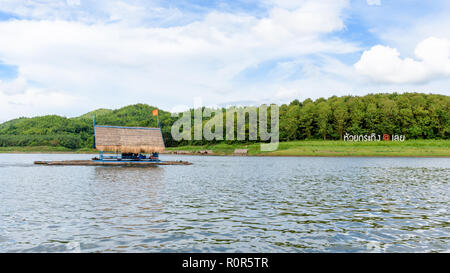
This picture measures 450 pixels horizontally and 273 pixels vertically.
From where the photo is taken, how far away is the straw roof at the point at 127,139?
71.9m

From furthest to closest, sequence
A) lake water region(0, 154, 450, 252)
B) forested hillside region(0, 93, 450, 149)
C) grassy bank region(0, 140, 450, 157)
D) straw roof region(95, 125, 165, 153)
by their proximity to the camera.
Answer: forested hillside region(0, 93, 450, 149)
grassy bank region(0, 140, 450, 157)
straw roof region(95, 125, 165, 153)
lake water region(0, 154, 450, 252)

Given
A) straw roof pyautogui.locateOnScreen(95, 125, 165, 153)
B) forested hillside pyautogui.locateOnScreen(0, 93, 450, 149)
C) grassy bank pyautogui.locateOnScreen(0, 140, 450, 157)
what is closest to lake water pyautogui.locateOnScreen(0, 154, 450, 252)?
straw roof pyautogui.locateOnScreen(95, 125, 165, 153)

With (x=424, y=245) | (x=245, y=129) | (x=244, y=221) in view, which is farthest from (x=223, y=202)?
(x=245, y=129)

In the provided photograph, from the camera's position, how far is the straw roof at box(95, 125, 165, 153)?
236 ft

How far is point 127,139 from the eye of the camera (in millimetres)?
74500

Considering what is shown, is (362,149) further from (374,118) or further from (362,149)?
(374,118)

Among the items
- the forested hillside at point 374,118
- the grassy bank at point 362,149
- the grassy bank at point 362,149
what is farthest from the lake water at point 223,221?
the forested hillside at point 374,118

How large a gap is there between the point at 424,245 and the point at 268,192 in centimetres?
1683

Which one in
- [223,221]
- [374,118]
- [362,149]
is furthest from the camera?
[374,118]

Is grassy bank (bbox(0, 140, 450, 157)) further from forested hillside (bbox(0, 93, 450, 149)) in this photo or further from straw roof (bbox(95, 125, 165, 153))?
straw roof (bbox(95, 125, 165, 153))

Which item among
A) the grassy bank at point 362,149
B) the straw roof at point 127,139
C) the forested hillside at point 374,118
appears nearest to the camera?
Result: the straw roof at point 127,139

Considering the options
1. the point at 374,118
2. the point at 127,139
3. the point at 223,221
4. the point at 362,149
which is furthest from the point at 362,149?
the point at 223,221

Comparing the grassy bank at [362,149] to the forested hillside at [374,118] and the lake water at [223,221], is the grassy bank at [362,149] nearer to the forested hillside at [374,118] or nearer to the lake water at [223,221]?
the forested hillside at [374,118]
